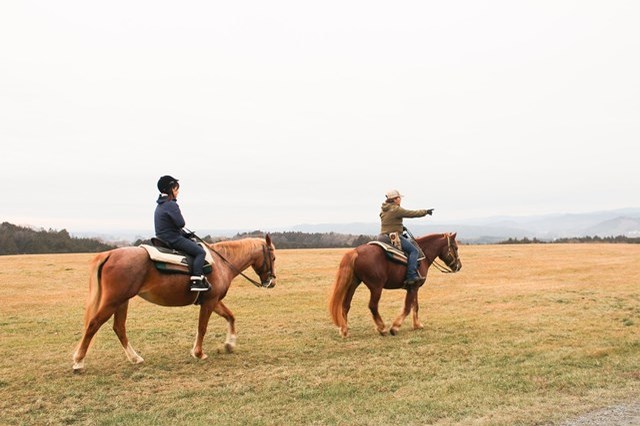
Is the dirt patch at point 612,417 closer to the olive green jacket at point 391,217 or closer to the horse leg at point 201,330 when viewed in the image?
the olive green jacket at point 391,217

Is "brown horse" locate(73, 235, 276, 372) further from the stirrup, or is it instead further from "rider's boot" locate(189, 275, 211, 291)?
the stirrup

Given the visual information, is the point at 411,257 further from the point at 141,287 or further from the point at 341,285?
the point at 141,287

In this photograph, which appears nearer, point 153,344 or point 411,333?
point 153,344

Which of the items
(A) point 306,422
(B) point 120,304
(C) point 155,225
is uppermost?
(C) point 155,225

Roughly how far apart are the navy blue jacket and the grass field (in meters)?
2.43

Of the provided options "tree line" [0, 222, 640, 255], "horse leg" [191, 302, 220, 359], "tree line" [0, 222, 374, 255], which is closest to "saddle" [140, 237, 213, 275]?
"horse leg" [191, 302, 220, 359]

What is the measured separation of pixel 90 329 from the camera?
28.5 ft

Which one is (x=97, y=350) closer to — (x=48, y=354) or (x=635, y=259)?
(x=48, y=354)

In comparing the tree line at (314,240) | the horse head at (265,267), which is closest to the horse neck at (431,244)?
the horse head at (265,267)

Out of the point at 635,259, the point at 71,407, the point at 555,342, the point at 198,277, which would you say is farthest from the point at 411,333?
the point at 635,259

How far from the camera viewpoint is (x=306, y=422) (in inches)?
252

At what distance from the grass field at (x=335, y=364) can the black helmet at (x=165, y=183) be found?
3.31m

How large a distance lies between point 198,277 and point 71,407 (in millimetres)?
3089

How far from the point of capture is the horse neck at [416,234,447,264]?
42.9 ft
